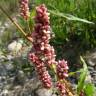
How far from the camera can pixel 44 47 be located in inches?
53.9

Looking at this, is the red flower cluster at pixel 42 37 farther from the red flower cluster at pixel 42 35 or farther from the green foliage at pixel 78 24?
the green foliage at pixel 78 24

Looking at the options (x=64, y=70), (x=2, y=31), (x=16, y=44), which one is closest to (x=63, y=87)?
(x=64, y=70)

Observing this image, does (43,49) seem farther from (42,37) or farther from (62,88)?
(62,88)

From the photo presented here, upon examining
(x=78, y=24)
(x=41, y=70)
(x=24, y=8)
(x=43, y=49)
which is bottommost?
(x=78, y=24)

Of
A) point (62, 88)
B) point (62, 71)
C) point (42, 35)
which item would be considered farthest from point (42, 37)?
point (62, 88)

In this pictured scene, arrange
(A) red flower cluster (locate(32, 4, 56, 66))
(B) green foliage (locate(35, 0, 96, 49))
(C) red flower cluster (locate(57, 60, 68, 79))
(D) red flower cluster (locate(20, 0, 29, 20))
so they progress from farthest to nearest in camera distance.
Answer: (B) green foliage (locate(35, 0, 96, 49))
(D) red flower cluster (locate(20, 0, 29, 20))
(C) red flower cluster (locate(57, 60, 68, 79))
(A) red flower cluster (locate(32, 4, 56, 66))

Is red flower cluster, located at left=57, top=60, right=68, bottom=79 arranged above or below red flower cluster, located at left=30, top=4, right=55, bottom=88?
below

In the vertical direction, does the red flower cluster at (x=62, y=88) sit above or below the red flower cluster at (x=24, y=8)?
below

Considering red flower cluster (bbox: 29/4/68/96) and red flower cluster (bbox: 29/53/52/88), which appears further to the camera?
red flower cluster (bbox: 29/53/52/88)

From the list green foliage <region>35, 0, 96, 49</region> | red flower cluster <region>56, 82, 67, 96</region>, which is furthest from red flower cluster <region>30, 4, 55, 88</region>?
green foliage <region>35, 0, 96, 49</region>

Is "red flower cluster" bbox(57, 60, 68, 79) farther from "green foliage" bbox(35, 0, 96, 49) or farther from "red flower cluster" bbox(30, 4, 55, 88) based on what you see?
"green foliage" bbox(35, 0, 96, 49)

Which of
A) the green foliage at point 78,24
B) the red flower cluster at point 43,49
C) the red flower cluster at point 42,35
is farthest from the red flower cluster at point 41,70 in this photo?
the green foliage at point 78,24

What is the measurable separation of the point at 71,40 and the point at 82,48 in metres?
0.28

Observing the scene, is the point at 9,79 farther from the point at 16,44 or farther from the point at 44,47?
the point at 44,47
